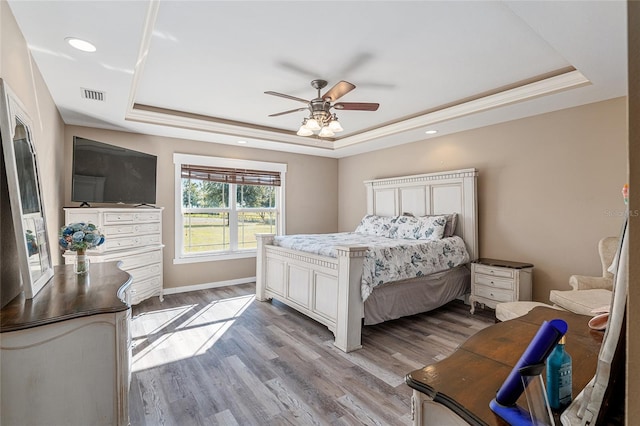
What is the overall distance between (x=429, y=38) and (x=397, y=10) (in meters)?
0.47

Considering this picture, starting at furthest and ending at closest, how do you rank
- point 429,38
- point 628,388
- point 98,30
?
point 429,38
point 98,30
point 628,388

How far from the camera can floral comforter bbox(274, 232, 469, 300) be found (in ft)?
9.98

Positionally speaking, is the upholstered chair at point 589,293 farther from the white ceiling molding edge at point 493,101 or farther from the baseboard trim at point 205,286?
the baseboard trim at point 205,286

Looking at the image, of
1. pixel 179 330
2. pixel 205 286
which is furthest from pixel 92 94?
pixel 205 286

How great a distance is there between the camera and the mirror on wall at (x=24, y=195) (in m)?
1.45

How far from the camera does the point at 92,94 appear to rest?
2900 mm

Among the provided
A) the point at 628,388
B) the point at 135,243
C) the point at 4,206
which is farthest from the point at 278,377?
the point at 135,243

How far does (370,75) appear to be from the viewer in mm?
2988

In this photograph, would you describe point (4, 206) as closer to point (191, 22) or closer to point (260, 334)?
point (191, 22)

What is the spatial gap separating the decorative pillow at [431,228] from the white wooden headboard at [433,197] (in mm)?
294

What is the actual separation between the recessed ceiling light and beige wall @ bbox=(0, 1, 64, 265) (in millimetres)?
242

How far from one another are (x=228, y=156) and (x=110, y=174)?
177 cm

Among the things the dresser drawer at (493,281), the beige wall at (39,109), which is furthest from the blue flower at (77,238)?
the dresser drawer at (493,281)

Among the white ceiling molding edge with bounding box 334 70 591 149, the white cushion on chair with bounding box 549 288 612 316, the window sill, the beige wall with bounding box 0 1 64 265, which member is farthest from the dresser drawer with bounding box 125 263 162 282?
the white cushion on chair with bounding box 549 288 612 316
